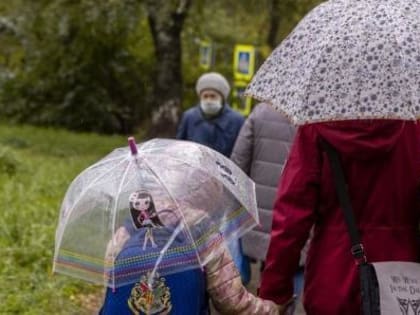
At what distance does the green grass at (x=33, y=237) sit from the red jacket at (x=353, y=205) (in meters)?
3.52

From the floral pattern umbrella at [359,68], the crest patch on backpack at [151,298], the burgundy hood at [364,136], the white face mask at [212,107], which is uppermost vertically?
the floral pattern umbrella at [359,68]

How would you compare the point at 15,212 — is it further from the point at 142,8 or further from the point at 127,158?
the point at 142,8

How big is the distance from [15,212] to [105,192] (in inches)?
249

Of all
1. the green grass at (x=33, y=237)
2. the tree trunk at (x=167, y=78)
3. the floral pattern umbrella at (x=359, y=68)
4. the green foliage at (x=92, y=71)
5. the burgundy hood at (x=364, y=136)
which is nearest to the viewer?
the floral pattern umbrella at (x=359, y=68)

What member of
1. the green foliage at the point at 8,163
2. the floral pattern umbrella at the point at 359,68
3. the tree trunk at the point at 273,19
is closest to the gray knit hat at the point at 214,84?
the floral pattern umbrella at the point at 359,68

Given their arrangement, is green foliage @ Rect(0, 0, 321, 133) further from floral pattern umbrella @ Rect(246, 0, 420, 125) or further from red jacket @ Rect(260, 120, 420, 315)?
floral pattern umbrella @ Rect(246, 0, 420, 125)

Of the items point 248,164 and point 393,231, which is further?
point 248,164

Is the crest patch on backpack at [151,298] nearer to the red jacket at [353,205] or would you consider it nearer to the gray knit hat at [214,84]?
the red jacket at [353,205]

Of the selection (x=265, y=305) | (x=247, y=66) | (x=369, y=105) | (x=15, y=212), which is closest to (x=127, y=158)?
(x=265, y=305)

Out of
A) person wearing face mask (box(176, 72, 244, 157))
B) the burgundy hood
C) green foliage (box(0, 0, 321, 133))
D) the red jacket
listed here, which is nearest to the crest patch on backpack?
the red jacket

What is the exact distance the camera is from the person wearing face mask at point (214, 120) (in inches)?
322

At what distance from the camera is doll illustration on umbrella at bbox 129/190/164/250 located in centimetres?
363

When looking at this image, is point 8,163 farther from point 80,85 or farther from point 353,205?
point 80,85

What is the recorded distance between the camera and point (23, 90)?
1083 inches
